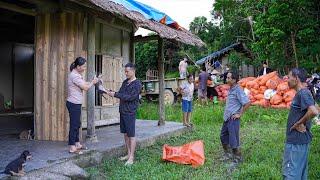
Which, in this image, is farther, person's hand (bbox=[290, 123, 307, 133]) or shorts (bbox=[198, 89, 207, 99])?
shorts (bbox=[198, 89, 207, 99])

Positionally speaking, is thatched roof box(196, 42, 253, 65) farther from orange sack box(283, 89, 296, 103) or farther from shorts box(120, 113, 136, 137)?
shorts box(120, 113, 136, 137)

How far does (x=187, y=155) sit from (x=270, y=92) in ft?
37.7

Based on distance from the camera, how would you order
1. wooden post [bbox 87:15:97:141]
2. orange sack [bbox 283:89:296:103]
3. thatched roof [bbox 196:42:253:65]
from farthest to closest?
thatched roof [bbox 196:42:253:65], orange sack [bbox 283:89:296:103], wooden post [bbox 87:15:97:141]

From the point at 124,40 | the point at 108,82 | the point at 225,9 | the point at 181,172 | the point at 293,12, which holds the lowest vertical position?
the point at 181,172

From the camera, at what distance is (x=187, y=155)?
7.42 m

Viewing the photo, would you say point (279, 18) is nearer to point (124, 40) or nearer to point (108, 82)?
point (124, 40)

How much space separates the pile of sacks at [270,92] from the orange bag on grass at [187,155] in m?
10.3

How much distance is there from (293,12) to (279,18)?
1.23 metres

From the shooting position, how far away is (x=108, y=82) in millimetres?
10758

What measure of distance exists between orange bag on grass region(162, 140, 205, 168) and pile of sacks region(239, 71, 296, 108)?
10.3 meters

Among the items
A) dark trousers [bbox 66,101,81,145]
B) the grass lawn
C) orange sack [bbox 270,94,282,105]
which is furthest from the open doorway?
orange sack [bbox 270,94,282,105]

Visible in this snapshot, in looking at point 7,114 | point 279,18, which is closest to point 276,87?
point 279,18

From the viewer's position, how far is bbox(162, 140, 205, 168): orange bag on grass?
291 inches

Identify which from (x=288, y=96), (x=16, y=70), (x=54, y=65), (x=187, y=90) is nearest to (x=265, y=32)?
(x=288, y=96)
